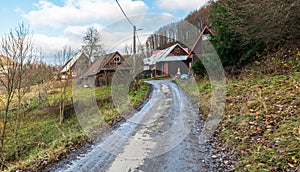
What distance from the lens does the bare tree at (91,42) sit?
46.9 feet

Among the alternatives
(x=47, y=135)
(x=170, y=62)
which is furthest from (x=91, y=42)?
→ (x=170, y=62)

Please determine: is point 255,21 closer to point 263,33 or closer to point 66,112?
point 263,33

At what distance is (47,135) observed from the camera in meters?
10.1

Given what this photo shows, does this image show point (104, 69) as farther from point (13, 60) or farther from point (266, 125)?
point (266, 125)

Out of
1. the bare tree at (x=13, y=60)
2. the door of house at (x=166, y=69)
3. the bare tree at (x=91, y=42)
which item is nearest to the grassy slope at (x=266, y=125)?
the bare tree at (x=13, y=60)

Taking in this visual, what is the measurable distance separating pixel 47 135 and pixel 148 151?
25.7 feet

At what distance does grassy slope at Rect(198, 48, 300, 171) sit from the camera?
10.0 ft

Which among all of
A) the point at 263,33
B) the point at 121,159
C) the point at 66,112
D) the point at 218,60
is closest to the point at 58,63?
the point at 66,112

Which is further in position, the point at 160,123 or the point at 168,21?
the point at 168,21

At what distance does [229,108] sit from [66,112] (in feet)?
34.0

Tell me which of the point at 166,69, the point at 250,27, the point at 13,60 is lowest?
the point at 13,60

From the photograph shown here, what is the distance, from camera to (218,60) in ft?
38.0

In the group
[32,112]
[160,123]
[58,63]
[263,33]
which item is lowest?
[32,112]

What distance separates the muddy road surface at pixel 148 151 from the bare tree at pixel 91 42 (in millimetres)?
8254
